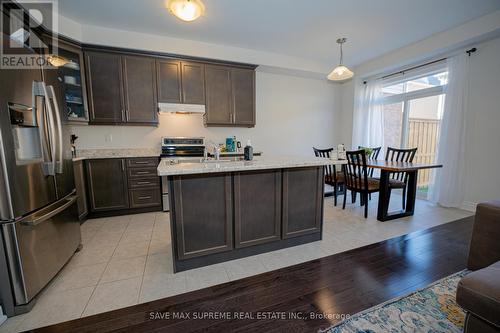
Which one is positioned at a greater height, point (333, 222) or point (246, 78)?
point (246, 78)

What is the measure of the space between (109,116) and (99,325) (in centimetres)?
286

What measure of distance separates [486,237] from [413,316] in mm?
962

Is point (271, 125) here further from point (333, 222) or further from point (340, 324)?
point (340, 324)

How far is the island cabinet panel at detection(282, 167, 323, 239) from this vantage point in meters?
2.11

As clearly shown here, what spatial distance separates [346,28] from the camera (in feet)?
10.1

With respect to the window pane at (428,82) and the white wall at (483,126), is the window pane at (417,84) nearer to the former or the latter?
the window pane at (428,82)

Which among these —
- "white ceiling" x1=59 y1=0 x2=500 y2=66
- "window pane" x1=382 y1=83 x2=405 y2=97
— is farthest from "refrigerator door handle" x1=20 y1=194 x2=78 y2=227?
"window pane" x1=382 y1=83 x2=405 y2=97

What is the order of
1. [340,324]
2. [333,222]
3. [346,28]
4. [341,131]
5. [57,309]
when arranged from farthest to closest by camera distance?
1. [341,131]
2. [346,28]
3. [333,222]
4. [57,309]
5. [340,324]

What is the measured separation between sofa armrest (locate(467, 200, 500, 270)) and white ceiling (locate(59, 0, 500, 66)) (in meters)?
2.50

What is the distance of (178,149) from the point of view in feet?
11.5

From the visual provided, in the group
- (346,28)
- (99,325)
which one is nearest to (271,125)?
(346,28)

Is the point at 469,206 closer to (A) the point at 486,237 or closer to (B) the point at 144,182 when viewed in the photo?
(A) the point at 486,237

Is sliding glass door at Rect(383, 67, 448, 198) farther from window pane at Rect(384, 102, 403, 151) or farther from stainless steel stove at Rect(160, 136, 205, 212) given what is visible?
stainless steel stove at Rect(160, 136, 205, 212)
